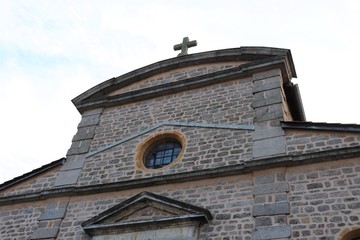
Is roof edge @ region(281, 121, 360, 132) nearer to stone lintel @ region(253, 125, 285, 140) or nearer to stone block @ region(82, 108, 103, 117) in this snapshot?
stone lintel @ region(253, 125, 285, 140)

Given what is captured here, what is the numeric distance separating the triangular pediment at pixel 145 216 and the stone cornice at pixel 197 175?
440mm

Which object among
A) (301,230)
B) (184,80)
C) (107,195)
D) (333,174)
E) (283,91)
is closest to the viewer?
(301,230)

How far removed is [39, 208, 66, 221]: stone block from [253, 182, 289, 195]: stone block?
3920 mm

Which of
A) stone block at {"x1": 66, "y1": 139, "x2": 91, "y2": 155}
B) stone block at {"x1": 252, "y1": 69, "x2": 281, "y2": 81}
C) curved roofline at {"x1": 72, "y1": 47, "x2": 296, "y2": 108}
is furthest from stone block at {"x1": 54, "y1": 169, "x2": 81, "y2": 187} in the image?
stone block at {"x1": 252, "y1": 69, "x2": 281, "y2": 81}

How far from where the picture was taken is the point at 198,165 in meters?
8.09

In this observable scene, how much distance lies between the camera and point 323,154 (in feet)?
22.9

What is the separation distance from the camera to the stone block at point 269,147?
753cm

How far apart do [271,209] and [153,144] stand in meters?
3.31

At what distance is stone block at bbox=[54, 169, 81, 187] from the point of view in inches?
357

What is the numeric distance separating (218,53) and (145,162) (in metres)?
3.21

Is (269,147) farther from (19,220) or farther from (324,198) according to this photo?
(19,220)

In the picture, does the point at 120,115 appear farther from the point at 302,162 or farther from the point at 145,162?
the point at 302,162

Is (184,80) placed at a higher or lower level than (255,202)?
higher

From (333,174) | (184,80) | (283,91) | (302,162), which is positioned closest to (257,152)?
(302,162)
